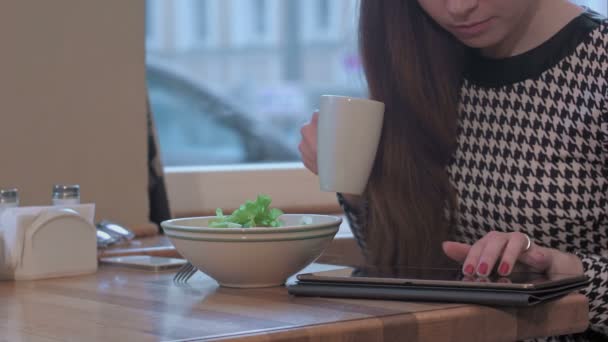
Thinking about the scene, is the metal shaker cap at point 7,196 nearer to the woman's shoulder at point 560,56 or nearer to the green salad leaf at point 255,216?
the green salad leaf at point 255,216

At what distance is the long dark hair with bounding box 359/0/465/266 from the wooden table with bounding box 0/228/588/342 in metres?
0.46

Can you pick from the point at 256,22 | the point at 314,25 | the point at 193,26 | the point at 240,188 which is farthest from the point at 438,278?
the point at 314,25

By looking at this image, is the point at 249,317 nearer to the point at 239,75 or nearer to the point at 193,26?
the point at 193,26

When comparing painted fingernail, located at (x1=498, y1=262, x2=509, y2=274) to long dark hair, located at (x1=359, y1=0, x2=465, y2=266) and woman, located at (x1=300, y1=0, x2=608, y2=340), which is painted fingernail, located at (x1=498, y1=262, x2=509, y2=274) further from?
long dark hair, located at (x1=359, y1=0, x2=465, y2=266)

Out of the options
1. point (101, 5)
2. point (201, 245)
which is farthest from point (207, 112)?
point (201, 245)

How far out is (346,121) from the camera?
1.21m

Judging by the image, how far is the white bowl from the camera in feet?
3.41

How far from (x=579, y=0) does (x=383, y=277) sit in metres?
0.79

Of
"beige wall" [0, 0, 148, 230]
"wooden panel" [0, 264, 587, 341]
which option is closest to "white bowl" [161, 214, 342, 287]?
"wooden panel" [0, 264, 587, 341]

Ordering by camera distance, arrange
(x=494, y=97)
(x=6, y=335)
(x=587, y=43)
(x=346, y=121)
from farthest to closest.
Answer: (x=494, y=97), (x=587, y=43), (x=346, y=121), (x=6, y=335)

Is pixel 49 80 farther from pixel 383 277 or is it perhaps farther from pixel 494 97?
pixel 383 277

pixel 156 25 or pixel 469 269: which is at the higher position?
pixel 156 25

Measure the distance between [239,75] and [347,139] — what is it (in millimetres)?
7050

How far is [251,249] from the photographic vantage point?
3.42 feet
